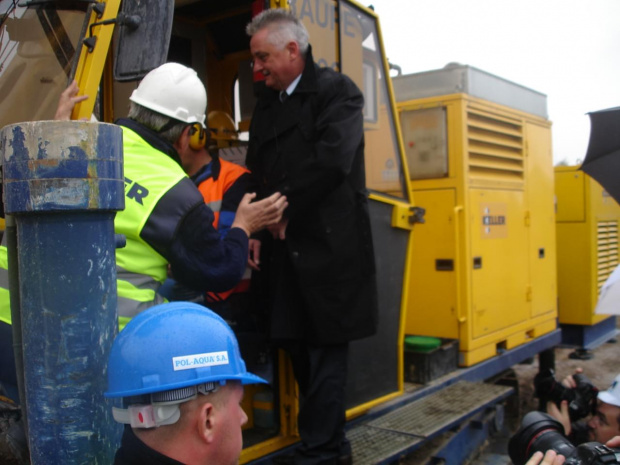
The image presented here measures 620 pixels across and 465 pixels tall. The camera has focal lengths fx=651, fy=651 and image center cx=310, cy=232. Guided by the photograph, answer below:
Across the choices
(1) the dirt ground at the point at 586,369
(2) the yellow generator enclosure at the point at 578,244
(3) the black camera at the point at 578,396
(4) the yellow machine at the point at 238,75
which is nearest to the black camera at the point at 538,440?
(3) the black camera at the point at 578,396

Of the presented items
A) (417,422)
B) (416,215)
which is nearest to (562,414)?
(417,422)

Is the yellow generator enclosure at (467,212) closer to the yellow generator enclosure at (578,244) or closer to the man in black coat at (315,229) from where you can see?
the man in black coat at (315,229)

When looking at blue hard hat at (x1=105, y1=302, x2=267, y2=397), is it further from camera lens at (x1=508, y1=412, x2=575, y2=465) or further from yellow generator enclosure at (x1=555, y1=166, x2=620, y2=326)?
yellow generator enclosure at (x1=555, y1=166, x2=620, y2=326)

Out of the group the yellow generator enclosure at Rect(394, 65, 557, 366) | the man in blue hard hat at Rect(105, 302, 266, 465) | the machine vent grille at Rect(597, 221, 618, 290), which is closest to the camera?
the man in blue hard hat at Rect(105, 302, 266, 465)

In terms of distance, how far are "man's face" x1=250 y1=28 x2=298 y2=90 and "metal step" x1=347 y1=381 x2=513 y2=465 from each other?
1.73 metres

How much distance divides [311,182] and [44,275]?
1490 millimetres

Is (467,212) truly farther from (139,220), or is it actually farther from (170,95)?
(139,220)

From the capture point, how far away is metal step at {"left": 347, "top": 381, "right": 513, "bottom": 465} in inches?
121

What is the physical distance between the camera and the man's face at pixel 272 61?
282 centimetres

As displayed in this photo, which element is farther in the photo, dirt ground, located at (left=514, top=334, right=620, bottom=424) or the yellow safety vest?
dirt ground, located at (left=514, top=334, right=620, bottom=424)

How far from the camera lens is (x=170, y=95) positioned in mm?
2297

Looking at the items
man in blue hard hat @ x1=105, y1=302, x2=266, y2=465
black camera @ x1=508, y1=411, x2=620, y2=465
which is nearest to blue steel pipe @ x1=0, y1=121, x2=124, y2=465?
man in blue hard hat @ x1=105, y1=302, x2=266, y2=465

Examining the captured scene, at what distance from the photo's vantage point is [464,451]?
12.6 ft

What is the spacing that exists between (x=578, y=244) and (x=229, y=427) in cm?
609
